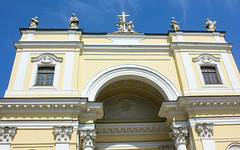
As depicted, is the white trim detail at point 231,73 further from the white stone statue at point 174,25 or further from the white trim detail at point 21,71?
the white trim detail at point 21,71

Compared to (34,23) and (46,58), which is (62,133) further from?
(34,23)

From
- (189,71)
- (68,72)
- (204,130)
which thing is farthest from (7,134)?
(189,71)

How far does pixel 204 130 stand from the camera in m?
13.1

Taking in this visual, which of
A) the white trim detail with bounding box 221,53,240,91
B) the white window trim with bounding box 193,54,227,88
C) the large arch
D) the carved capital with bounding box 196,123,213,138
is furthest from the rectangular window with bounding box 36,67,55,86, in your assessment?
the white trim detail with bounding box 221,53,240,91

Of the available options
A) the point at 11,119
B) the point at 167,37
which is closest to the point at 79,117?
the point at 11,119

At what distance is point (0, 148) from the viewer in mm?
12031

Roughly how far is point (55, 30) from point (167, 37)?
25.8ft

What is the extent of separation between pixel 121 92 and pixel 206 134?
7.54 meters

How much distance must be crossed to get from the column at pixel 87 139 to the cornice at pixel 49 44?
5.76m

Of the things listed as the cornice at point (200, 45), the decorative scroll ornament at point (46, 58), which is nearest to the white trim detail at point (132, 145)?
the decorative scroll ornament at point (46, 58)

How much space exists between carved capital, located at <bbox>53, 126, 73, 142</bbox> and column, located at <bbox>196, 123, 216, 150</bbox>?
6692 millimetres

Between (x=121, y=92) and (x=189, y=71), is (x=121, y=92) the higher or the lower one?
the higher one

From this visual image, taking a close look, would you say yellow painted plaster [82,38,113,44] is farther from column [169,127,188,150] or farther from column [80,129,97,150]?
column [169,127,188,150]

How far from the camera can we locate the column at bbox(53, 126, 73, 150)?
12.2 metres
